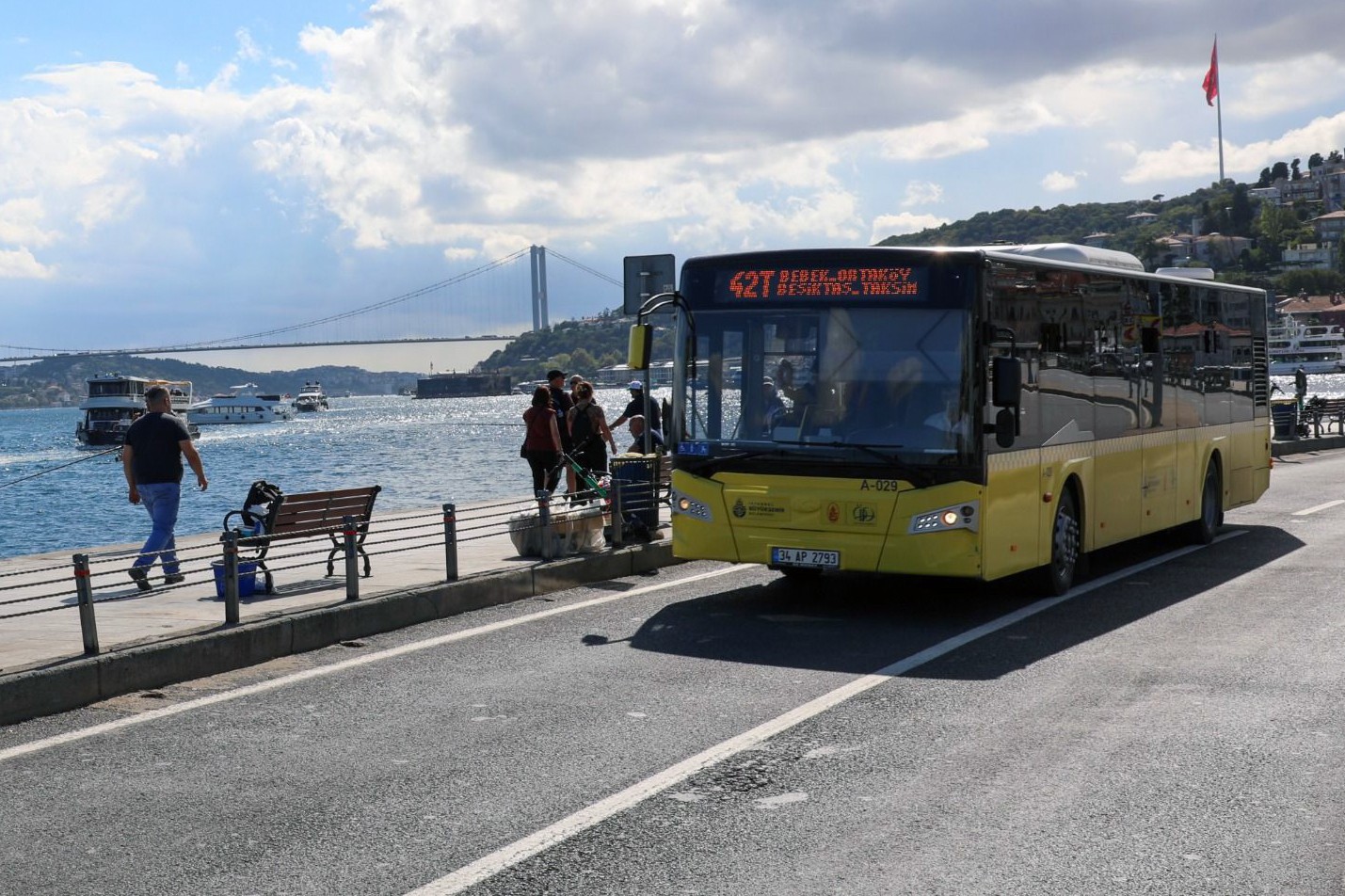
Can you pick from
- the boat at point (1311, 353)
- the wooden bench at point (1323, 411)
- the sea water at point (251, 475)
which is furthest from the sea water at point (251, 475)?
the boat at point (1311, 353)

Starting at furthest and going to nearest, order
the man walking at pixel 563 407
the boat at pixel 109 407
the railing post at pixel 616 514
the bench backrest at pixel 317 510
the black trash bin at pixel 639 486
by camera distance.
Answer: the boat at pixel 109 407 < the man walking at pixel 563 407 < the black trash bin at pixel 639 486 < the railing post at pixel 616 514 < the bench backrest at pixel 317 510

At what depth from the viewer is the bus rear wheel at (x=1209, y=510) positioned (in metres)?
17.0

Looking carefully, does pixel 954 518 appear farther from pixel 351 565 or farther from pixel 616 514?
pixel 616 514

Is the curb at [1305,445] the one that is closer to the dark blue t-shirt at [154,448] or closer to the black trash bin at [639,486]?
the black trash bin at [639,486]

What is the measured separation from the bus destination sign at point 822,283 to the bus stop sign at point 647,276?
4.97m

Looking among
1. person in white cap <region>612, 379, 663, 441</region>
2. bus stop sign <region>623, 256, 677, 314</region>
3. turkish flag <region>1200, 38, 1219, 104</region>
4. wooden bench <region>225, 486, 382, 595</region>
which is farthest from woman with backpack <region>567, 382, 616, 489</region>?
turkish flag <region>1200, 38, 1219, 104</region>

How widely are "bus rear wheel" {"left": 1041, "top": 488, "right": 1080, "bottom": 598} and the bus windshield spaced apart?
1849 millimetres

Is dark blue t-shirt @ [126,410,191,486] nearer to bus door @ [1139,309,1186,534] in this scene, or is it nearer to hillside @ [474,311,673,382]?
bus door @ [1139,309,1186,534]

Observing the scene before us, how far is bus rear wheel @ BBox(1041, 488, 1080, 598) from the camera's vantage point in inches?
502

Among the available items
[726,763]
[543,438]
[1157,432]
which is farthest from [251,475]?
[726,763]

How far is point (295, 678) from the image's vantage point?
974 centimetres

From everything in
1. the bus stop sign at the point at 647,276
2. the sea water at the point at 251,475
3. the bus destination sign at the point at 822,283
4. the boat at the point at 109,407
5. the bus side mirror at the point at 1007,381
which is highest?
the bus stop sign at the point at 647,276

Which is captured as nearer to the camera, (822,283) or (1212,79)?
(822,283)

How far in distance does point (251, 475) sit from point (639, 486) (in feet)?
227
